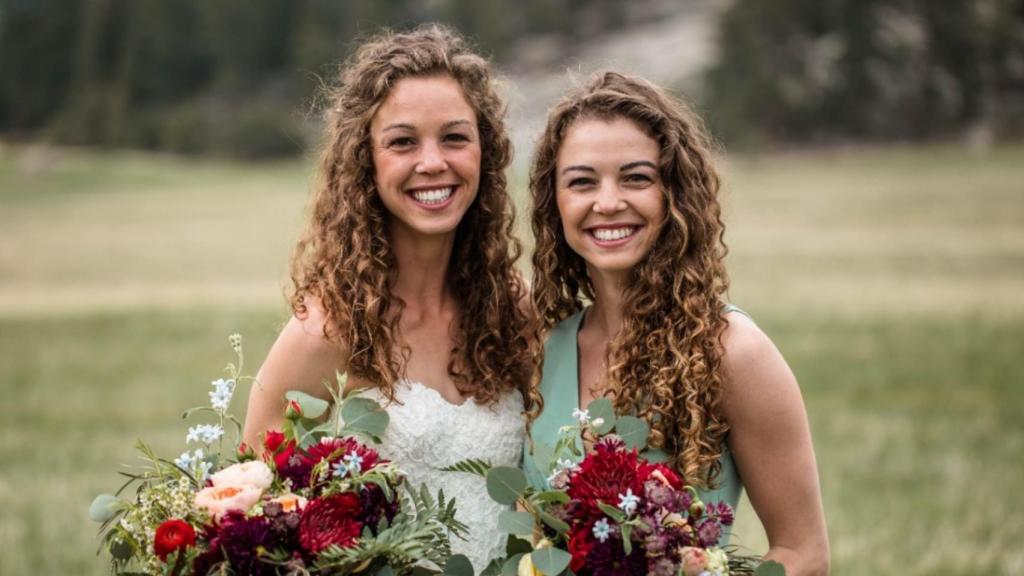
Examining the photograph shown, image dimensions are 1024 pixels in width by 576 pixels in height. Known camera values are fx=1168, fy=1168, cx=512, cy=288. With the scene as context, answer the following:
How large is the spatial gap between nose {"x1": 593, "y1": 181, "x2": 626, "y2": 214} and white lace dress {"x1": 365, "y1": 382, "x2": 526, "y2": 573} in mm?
862

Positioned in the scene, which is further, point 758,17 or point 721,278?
point 758,17

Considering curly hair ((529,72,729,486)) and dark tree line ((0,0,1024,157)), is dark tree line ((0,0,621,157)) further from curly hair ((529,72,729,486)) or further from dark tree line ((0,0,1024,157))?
curly hair ((529,72,729,486))

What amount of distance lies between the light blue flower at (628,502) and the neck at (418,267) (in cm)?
166

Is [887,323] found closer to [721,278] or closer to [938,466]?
[938,466]

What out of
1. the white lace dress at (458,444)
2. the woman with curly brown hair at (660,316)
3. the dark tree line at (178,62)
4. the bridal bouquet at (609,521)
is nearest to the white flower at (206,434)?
the bridal bouquet at (609,521)

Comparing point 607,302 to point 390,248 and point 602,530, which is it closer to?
point 390,248

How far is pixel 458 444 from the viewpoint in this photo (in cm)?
391

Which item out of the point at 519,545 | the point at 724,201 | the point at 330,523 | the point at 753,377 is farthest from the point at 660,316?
the point at 330,523

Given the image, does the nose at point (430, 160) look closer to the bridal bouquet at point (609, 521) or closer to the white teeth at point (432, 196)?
the white teeth at point (432, 196)

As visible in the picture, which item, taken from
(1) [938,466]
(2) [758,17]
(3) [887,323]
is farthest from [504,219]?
(2) [758,17]

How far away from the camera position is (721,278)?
364 centimetres

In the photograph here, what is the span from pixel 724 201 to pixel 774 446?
3.38 ft

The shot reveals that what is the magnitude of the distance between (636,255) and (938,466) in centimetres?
636

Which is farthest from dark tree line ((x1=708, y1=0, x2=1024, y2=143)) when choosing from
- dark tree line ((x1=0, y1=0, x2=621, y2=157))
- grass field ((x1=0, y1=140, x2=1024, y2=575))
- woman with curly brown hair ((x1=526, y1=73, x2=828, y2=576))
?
woman with curly brown hair ((x1=526, y1=73, x2=828, y2=576))
